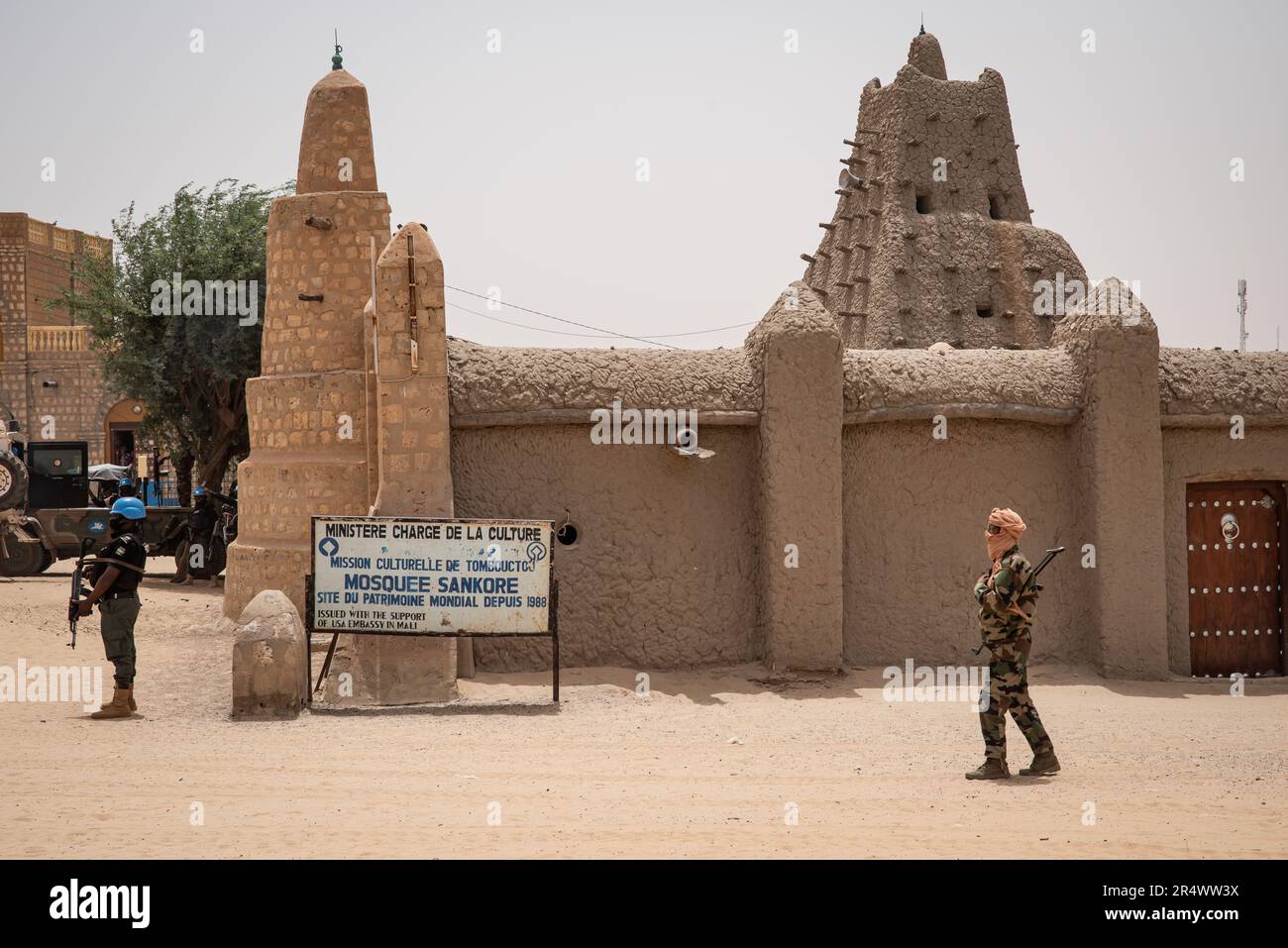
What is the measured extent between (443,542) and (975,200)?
12361 mm

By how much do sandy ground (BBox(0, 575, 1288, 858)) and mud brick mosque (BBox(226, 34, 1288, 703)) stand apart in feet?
1.71

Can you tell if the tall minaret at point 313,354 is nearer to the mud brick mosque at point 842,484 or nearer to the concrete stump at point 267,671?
the mud brick mosque at point 842,484

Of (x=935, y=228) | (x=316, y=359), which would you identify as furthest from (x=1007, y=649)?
(x=935, y=228)

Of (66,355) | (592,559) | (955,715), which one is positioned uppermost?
(66,355)

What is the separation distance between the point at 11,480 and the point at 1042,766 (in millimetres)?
18226

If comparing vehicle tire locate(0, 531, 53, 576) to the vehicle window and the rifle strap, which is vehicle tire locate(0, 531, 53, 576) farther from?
the rifle strap

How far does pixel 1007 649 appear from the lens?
25.8 ft

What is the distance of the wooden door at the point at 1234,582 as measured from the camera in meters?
13.2

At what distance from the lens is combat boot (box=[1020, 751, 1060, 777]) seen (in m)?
8.02

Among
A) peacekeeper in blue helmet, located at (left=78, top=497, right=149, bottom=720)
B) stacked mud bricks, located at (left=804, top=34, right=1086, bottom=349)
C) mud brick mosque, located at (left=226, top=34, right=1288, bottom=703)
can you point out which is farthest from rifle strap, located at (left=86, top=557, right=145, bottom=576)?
stacked mud bricks, located at (left=804, top=34, right=1086, bottom=349)

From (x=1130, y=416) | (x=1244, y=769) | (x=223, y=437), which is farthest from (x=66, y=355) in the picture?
(x=1244, y=769)

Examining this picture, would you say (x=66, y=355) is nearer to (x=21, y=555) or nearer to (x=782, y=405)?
(x=21, y=555)

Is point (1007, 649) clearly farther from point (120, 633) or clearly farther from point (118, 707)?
point (118, 707)

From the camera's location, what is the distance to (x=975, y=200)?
20.0 meters
